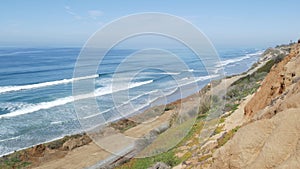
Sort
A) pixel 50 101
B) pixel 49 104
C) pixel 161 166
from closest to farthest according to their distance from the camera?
1. pixel 161 166
2. pixel 49 104
3. pixel 50 101

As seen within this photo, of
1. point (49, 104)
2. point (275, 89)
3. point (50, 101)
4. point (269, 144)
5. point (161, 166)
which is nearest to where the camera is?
point (269, 144)

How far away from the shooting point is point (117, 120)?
3159 cm

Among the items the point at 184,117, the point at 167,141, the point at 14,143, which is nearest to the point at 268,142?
the point at 167,141

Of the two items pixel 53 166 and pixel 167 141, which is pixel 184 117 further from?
pixel 53 166

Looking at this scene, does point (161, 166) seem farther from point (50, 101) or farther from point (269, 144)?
point (50, 101)

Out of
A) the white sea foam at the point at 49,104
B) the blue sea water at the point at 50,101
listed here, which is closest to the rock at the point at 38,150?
the blue sea water at the point at 50,101

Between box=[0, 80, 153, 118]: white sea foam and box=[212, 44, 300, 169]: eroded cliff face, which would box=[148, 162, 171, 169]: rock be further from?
→ box=[0, 80, 153, 118]: white sea foam

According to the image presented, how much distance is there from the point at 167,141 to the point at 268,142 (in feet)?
40.5

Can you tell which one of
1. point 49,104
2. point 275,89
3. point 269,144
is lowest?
point 49,104

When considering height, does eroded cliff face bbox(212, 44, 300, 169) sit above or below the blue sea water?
above

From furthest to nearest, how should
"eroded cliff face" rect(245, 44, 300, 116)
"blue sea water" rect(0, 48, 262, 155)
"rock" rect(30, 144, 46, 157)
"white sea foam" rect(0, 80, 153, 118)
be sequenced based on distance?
"white sea foam" rect(0, 80, 153, 118), "blue sea water" rect(0, 48, 262, 155), "rock" rect(30, 144, 46, 157), "eroded cliff face" rect(245, 44, 300, 116)

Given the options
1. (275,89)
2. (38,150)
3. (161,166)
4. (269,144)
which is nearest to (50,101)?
(38,150)

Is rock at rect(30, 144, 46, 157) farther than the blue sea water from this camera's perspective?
No

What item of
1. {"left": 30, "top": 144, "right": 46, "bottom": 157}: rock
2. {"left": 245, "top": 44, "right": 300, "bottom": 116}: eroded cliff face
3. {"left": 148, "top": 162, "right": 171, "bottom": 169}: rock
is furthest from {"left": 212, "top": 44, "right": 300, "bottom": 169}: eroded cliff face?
{"left": 30, "top": 144, "right": 46, "bottom": 157}: rock
